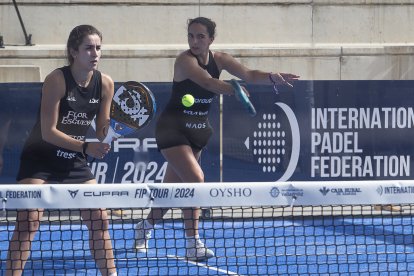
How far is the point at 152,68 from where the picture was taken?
14102mm

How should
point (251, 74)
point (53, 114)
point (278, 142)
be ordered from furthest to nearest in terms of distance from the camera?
point (278, 142)
point (251, 74)
point (53, 114)

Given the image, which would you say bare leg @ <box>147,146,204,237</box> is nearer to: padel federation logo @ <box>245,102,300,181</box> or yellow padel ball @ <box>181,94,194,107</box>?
yellow padel ball @ <box>181,94,194,107</box>

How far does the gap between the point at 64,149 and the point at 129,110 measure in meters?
0.46

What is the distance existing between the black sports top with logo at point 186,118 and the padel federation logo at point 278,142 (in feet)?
8.44

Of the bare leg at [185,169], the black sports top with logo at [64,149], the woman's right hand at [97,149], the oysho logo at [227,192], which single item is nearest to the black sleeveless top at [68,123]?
the black sports top with logo at [64,149]

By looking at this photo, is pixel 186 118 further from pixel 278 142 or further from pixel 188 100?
pixel 278 142

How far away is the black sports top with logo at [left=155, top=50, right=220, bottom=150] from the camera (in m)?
7.62

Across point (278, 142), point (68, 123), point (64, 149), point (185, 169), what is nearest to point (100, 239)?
point (64, 149)

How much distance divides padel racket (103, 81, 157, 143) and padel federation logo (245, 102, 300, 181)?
4.21m

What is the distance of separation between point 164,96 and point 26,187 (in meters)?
4.86

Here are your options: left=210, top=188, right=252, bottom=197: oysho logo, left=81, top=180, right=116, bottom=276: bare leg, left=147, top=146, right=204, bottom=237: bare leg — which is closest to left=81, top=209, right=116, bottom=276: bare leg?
left=81, top=180, right=116, bottom=276: bare leg

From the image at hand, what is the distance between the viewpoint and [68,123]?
617 cm

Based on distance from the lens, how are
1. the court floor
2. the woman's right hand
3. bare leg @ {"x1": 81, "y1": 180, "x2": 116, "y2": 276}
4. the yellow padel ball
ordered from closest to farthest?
the woman's right hand
bare leg @ {"x1": 81, "y1": 180, "x2": 116, "y2": 276}
the court floor
the yellow padel ball

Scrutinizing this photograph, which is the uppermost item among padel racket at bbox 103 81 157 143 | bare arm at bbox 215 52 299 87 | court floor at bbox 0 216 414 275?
bare arm at bbox 215 52 299 87
